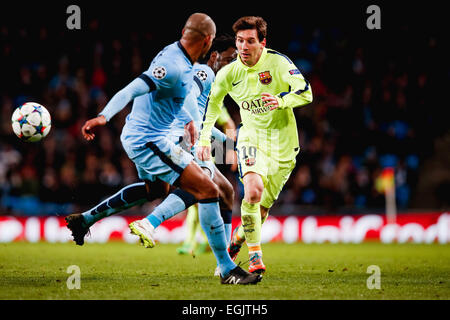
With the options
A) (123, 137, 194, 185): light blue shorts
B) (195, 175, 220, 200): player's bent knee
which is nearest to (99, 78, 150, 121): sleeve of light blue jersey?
(123, 137, 194, 185): light blue shorts

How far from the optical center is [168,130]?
6098 millimetres

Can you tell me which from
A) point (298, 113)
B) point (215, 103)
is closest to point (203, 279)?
point (215, 103)

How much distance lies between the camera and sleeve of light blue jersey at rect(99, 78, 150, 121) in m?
5.18

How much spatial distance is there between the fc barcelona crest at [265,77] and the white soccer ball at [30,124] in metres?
2.36

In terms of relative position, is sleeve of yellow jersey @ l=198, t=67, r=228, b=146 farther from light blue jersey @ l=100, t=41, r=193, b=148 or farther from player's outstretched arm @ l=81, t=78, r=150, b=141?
player's outstretched arm @ l=81, t=78, r=150, b=141

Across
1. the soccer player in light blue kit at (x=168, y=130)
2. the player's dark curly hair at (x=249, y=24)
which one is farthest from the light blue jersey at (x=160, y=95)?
the player's dark curly hair at (x=249, y=24)

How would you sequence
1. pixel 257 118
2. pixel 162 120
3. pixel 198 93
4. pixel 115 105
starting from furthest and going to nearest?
pixel 198 93 < pixel 257 118 < pixel 162 120 < pixel 115 105

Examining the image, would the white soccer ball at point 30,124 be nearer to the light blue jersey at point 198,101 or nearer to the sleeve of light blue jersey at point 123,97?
the light blue jersey at point 198,101

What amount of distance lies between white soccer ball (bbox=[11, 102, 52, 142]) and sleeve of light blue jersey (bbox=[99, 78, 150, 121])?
5.54 feet

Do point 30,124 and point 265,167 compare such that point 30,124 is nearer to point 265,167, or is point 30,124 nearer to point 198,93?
point 198,93

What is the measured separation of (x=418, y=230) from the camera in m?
15.3

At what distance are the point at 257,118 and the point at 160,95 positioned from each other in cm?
143

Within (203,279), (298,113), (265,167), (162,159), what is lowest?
(203,279)

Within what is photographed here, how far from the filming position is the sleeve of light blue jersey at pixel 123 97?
5.18 metres
